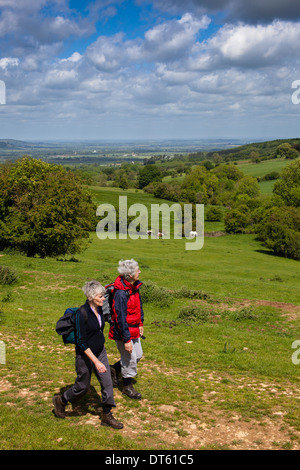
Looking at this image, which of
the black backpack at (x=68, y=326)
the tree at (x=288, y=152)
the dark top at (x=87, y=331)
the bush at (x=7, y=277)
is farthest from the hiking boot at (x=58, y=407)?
the tree at (x=288, y=152)

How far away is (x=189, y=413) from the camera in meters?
8.05

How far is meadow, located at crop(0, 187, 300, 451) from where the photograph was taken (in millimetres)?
7078

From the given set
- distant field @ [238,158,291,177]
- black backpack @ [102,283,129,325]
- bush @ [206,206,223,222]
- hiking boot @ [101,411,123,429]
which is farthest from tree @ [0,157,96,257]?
distant field @ [238,158,291,177]

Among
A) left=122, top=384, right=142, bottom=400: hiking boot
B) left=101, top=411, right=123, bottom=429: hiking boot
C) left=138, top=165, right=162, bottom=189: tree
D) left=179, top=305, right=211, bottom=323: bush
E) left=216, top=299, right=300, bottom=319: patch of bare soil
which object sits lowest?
left=216, top=299, right=300, bottom=319: patch of bare soil

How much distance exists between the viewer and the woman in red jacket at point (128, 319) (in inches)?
314

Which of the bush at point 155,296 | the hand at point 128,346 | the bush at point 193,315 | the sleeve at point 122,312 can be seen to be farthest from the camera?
the bush at point 155,296

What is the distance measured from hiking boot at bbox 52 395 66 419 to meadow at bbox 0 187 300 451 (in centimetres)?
11

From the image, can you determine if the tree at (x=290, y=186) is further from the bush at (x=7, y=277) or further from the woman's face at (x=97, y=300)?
the woman's face at (x=97, y=300)

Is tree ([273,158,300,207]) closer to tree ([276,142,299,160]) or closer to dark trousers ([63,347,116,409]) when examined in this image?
dark trousers ([63,347,116,409])

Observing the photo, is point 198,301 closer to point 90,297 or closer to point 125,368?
point 125,368

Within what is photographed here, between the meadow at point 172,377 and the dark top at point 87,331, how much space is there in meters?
1.60

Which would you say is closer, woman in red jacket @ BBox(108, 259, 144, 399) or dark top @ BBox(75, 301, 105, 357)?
dark top @ BBox(75, 301, 105, 357)

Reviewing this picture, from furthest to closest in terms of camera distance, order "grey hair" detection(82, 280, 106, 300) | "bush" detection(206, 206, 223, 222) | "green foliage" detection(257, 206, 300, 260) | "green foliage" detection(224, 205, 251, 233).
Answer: "bush" detection(206, 206, 223, 222) → "green foliage" detection(224, 205, 251, 233) → "green foliage" detection(257, 206, 300, 260) → "grey hair" detection(82, 280, 106, 300)

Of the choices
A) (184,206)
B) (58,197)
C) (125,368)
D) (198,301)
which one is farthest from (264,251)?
(125,368)
